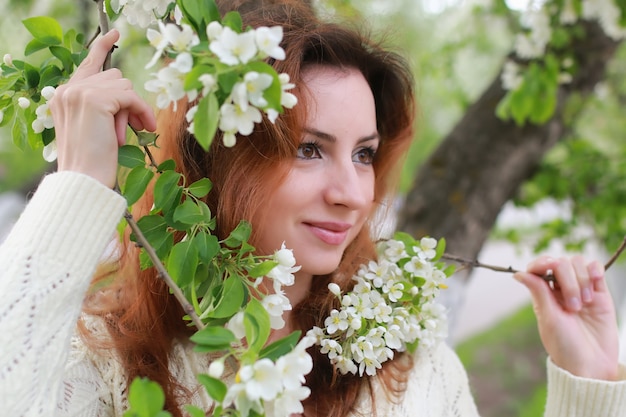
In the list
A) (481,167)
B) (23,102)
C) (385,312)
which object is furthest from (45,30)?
(481,167)

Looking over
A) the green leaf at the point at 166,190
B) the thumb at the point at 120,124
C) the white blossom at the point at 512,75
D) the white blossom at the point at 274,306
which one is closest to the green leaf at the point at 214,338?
the white blossom at the point at 274,306

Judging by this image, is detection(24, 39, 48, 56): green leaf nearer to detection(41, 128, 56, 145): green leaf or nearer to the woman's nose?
detection(41, 128, 56, 145): green leaf

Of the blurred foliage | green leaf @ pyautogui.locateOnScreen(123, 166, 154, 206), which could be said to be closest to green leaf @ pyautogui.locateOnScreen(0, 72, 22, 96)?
green leaf @ pyautogui.locateOnScreen(123, 166, 154, 206)

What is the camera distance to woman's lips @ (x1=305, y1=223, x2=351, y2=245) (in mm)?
1325

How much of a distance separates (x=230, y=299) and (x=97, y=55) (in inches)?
18.7

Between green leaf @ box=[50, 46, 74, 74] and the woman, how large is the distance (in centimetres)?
8

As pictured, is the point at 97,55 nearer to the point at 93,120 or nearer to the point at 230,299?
the point at 93,120

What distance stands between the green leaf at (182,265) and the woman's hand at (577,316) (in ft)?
3.18

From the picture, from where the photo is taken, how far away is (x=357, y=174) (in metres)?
1.42

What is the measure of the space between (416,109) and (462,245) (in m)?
1.18

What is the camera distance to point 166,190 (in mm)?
994

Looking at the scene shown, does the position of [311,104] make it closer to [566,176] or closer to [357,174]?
[357,174]

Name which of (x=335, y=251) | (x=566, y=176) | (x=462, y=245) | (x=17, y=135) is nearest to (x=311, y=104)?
(x=335, y=251)

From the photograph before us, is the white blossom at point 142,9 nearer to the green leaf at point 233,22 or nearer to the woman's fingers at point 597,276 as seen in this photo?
the green leaf at point 233,22
